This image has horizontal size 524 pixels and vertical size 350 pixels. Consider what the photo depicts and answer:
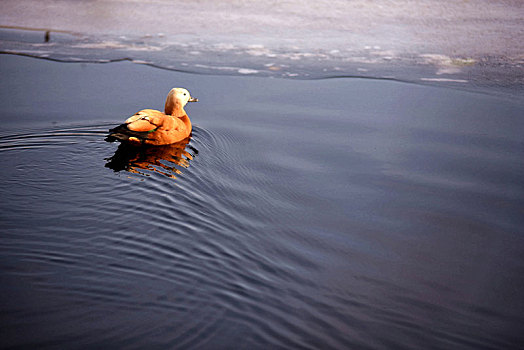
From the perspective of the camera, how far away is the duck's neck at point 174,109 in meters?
5.78

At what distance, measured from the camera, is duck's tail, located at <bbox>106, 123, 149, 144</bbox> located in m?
5.07

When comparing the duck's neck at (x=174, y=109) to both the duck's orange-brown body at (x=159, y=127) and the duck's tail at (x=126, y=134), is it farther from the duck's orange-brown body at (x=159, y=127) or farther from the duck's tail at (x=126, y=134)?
the duck's tail at (x=126, y=134)

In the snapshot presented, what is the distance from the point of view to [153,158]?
5.16m

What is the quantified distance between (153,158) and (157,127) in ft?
1.34

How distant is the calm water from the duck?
6.2 inches

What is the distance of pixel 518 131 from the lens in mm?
5438

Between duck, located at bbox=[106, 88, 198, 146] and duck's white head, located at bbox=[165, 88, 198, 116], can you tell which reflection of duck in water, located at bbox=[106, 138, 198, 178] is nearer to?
duck, located at bbox=[106, 88, 198, 146]

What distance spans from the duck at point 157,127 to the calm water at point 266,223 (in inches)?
6.2

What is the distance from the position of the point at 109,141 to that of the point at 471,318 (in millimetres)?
3934

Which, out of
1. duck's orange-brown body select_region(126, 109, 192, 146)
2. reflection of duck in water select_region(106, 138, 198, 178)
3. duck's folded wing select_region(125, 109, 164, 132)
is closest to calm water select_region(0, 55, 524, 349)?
reflection of duck in water select_region(106, 138, 198, 178)

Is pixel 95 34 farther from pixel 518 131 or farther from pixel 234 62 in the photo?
pixel 518 131

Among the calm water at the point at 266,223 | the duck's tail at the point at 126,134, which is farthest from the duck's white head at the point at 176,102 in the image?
the duck's tail at the point at 126,134

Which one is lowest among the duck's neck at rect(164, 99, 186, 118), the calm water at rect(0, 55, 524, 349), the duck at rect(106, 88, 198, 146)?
the calm water at rect(0, 55, 524, 349)

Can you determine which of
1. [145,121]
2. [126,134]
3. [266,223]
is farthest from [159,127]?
[266,223]
